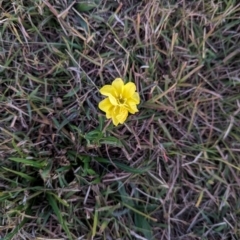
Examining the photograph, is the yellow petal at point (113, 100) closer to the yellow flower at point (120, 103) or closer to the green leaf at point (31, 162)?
the yellow flower at point (120, 103)

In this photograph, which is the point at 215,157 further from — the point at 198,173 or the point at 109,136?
the point at 109,136

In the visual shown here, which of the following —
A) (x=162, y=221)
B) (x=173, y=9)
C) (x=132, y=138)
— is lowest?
(x=162, y=221)

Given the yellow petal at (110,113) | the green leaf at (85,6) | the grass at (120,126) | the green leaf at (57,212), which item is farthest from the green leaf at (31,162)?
the green leaf at (85,6)

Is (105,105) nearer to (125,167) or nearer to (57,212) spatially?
(125,167)

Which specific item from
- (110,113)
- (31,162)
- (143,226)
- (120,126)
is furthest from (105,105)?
(143,226)

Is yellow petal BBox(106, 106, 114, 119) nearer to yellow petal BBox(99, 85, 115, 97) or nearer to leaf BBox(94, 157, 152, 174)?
yellow petal BBox(99, 85, 115, 97)

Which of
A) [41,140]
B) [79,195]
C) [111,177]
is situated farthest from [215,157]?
[41,140]
